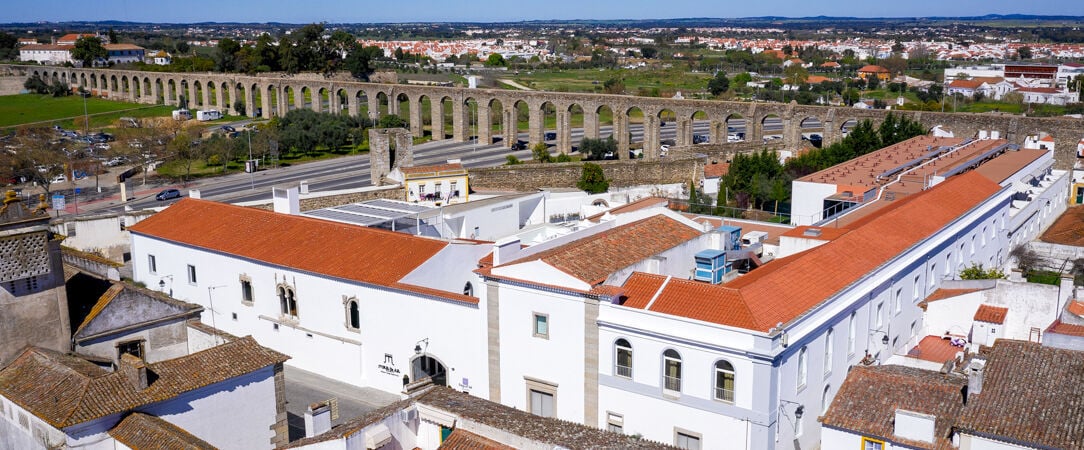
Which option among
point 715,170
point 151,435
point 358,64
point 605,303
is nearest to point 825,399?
point 605,303

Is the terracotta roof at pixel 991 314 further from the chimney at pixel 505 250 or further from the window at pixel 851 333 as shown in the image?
the chimney at pixel 505 250

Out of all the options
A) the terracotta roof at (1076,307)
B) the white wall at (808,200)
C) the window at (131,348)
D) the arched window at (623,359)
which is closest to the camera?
the window at (131,348)

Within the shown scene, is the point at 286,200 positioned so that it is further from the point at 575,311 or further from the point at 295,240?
the point at 575,311

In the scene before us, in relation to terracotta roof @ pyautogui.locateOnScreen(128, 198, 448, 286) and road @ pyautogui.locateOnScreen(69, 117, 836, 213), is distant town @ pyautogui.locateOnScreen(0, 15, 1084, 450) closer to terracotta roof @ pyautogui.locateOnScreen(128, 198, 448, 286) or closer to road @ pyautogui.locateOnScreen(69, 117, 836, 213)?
terracotta roof @ pyautogui.locateOnScreen(128, 198, 448, 286)

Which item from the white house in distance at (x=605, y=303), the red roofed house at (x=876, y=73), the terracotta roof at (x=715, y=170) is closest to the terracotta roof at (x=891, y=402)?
the white house in distance at (x=605, y=303)

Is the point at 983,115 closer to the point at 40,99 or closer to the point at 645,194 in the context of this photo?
the point at 645,194

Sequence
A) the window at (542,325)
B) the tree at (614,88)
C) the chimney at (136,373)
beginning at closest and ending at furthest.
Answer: the chimney at (136,373)
the window at (542,325)
the tree at (614,88)

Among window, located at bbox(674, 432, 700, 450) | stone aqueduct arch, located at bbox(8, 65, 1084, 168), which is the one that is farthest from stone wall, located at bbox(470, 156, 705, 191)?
window, located at bbox(674, 432, 700, 450)

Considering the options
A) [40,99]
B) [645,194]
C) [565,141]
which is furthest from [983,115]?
[40,99]
